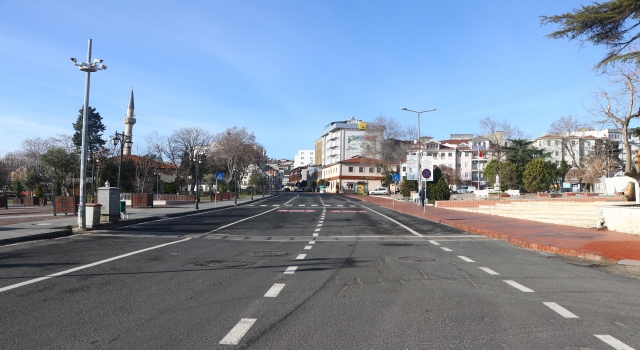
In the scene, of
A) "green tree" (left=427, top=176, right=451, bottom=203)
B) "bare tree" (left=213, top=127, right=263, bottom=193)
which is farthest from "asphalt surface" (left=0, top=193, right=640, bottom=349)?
"bare tree" (left=213, top=127, right=263, bottom=193)

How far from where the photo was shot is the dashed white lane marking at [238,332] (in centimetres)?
484

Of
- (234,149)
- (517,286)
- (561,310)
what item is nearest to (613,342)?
(561,310)

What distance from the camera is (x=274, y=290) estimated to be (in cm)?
744

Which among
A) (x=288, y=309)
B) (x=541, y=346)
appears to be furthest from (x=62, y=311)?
(x=541, y=346)

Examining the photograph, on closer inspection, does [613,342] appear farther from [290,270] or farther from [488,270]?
[290,270]

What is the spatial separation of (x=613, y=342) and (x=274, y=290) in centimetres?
442

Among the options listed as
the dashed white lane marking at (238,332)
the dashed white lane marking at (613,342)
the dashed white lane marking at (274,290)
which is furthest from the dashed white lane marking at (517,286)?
the dashed white lane marking at (238,332)

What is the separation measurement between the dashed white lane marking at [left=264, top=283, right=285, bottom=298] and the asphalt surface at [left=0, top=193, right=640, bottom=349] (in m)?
0.02

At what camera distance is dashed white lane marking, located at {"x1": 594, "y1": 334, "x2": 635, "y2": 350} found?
15.7ft

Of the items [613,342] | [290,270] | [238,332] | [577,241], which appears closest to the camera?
[613,342]

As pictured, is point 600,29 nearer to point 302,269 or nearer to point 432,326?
point 302,269

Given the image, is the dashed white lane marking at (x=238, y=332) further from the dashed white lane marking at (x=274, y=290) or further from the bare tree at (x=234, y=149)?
the bare tree at (x=234, y=149)

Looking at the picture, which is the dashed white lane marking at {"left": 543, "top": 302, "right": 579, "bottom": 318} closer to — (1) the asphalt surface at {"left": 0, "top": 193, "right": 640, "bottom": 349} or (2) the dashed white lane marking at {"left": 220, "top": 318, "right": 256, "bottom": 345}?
(1) the asphalt surface at {"left": 0, "top": 193, "right": 640, "bottom": 349}

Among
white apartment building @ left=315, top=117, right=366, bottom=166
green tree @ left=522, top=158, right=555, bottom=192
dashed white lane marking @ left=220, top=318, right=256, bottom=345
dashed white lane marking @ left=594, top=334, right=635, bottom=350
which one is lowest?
dashed white lane marking @ left=594, top=334, right=635, bottom=350
